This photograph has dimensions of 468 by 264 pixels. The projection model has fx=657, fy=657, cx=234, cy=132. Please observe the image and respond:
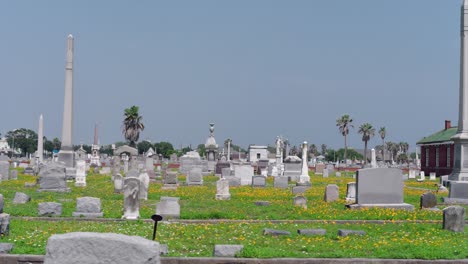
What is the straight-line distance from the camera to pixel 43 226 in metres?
15.6

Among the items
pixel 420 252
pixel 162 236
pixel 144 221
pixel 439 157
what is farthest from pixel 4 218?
pixel 439 157

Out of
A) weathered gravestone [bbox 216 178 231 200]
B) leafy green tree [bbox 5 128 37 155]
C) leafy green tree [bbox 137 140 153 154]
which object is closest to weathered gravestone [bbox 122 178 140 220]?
weathered gravestone [bbox 216 178 231 200]

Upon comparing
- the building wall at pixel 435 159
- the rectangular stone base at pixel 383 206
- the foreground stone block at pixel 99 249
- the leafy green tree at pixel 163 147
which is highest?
the leafy green tree at pixel 163 147

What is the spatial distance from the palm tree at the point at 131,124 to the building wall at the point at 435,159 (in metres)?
41.0

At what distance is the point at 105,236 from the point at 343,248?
7631 mm

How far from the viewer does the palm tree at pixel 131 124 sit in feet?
313

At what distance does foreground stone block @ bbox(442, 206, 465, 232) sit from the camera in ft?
51.9

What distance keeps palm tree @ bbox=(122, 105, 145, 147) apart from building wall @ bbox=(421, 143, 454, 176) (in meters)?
41.0

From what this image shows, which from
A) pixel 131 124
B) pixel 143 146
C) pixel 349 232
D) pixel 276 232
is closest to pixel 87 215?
pixel 276 232

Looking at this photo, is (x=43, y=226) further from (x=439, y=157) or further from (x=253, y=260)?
(x=439, y=157)

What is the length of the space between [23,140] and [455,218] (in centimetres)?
16453

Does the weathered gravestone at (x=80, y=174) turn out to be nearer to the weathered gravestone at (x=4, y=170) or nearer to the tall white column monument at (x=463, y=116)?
the weathered gravestone at (x=4, y=170)

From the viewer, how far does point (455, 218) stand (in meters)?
15.9

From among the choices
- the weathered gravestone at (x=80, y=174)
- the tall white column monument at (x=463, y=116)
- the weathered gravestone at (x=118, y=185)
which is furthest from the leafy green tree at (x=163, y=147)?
the tall white column monument at (x=463, y=116)
